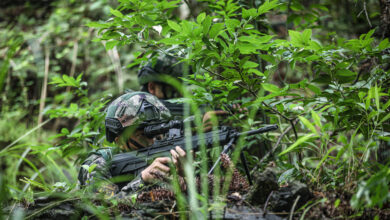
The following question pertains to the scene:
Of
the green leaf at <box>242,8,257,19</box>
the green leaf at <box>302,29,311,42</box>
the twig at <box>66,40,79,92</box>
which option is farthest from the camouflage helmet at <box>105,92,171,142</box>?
the twig at <box>66,40,79,92</box>

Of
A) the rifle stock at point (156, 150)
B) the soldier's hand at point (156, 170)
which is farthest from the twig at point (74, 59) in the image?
the soldier's hand at point (156, 170)

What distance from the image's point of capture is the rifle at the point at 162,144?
162 cm

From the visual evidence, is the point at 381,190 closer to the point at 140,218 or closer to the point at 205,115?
the point at 140,218

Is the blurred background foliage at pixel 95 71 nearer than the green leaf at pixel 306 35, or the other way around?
the green leaf at pixel 306 35

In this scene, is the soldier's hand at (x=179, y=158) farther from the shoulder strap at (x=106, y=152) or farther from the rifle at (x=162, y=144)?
the shoulder strap at (x=106, y=152)

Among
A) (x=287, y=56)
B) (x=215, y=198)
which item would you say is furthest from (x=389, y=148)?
(x=215, y=198)

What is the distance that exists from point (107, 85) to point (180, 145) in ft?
10.00

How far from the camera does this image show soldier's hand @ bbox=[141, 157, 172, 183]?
1.55m

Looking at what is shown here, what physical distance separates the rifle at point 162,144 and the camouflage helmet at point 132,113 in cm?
8

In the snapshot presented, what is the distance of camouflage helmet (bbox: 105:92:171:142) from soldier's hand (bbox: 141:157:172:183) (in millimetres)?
294

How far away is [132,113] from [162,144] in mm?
285

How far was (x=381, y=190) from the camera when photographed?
28.9 inches

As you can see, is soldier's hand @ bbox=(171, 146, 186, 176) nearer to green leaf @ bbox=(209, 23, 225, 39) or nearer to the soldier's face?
the soldier's face

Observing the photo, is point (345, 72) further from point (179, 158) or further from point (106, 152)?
point (106, 152)
